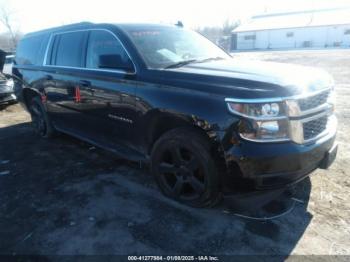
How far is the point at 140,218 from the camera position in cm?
317

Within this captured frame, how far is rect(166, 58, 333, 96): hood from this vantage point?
261 cm

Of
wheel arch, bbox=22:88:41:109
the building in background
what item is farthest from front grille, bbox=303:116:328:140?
the building in background

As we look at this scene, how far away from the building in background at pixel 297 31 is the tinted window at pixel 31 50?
43669 mm

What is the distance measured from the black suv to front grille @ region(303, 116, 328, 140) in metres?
Result: 0.01

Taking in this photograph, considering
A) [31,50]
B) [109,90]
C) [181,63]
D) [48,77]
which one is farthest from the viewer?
[31,50]

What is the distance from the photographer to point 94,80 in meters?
4.02

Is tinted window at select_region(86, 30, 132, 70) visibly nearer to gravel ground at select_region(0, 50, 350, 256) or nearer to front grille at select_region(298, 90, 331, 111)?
gravel ground at select_region(0, 50, 350, 256)

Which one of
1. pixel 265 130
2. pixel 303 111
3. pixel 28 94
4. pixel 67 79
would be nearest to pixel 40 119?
pixel 28 94

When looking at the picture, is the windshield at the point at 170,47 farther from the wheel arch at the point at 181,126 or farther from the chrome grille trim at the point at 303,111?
the chrome grille trim at the point at 303,111

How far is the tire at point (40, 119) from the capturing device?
19.1 ft

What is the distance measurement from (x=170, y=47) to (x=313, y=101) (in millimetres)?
1882

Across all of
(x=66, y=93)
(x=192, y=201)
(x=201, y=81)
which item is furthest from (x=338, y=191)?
(x=66, y=93)

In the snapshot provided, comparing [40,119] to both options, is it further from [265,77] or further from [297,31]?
[297,31]

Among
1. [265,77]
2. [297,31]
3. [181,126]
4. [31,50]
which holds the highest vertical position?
[297,31]
